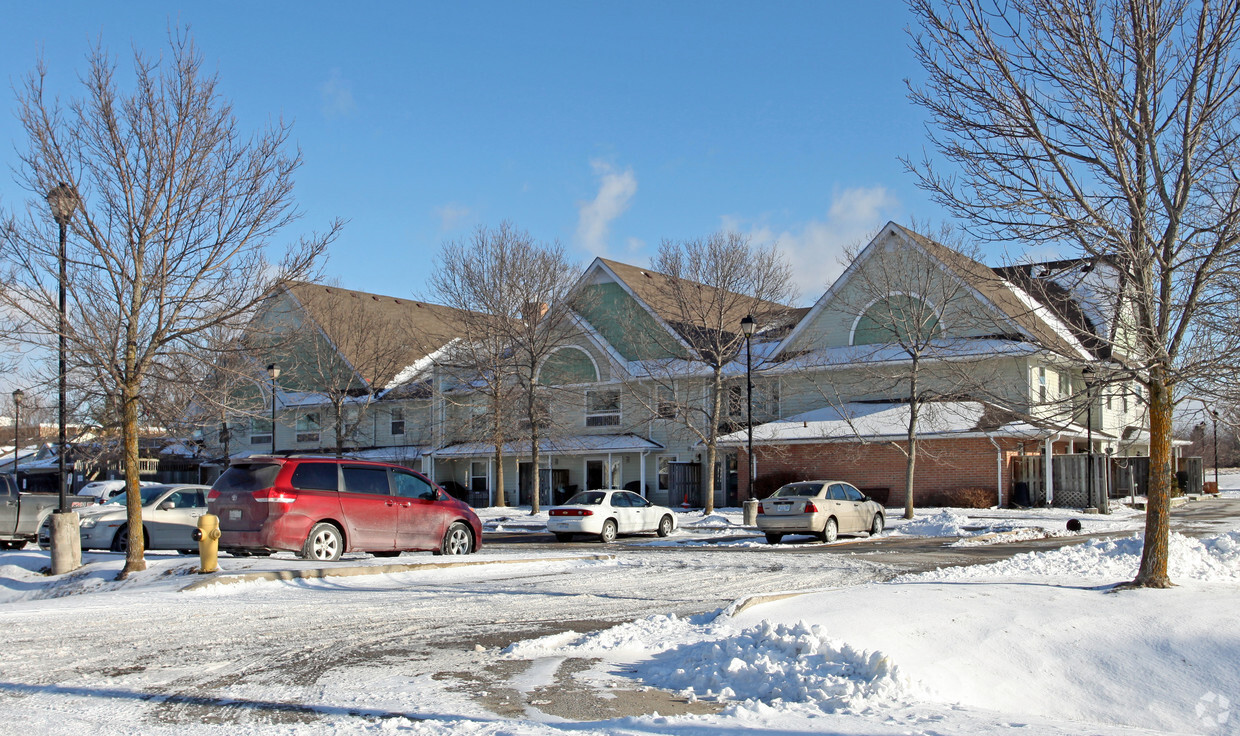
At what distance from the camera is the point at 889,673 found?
718cm

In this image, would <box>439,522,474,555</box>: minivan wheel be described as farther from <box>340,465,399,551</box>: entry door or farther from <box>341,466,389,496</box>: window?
<box>341,466,389,496</box>: window

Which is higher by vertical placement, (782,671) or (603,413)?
(603,413)

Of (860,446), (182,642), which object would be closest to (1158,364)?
(182,642)

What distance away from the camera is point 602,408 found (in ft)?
136

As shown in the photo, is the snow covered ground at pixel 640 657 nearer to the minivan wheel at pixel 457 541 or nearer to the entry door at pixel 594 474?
the minivan wheel at pixel 457 541

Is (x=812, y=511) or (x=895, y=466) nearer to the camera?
(x=812, y=511)

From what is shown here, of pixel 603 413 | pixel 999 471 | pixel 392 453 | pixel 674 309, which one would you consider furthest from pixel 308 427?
pixel 999 471

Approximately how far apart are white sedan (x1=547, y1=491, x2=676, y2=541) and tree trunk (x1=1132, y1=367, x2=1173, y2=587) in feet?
Result: 49.3

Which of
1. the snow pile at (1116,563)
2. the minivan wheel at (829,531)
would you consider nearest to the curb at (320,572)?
the snow pile at (1116,563)

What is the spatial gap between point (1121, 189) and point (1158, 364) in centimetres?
199

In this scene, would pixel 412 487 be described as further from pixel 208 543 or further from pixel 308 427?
pixel 308 427

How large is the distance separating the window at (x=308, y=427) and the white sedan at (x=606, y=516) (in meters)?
24.9

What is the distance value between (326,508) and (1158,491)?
1161 centimetres

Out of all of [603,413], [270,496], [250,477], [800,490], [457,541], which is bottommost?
[457,541]
